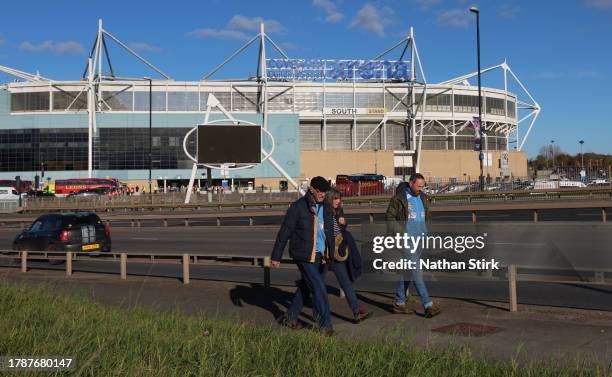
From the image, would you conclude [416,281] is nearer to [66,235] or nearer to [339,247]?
[339,247]

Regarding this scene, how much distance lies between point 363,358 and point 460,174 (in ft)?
339

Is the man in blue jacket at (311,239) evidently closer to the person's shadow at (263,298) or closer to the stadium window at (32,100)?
the person's shadow at (263,298)

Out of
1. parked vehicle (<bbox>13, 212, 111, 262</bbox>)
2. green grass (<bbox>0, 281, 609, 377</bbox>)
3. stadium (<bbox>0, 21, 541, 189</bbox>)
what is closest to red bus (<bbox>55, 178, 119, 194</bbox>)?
stadium (<bbox>0, 21, 541, 189</bbox>)

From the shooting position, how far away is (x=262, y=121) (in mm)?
97125

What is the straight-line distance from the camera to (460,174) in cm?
10625

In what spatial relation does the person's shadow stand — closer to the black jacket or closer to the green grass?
the black jacket

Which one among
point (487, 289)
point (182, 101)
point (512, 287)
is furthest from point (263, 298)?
point (182, 101)

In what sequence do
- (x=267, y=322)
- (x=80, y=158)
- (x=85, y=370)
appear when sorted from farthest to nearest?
(x=80, y=158) → (x=267, y=322) → (x=85, y=370)

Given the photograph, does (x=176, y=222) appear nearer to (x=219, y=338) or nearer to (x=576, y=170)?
(x=576, y=170)

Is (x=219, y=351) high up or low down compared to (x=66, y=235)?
down

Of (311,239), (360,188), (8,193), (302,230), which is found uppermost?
(360,188)

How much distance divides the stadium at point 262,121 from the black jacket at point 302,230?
85610 mm

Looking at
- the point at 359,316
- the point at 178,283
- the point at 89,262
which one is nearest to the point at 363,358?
the point at 359,316

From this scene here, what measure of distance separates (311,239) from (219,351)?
2.35 metres
